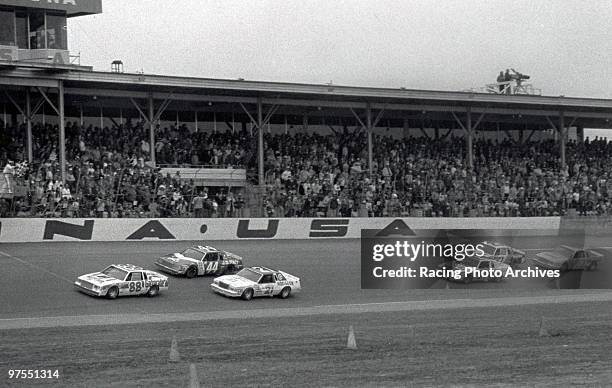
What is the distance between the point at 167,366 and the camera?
1755 centimetres

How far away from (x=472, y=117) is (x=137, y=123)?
21255 millimetres

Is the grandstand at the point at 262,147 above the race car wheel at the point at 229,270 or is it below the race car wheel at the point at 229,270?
above

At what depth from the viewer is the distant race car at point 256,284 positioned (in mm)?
28750

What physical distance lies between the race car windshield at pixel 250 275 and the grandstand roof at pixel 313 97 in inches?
543

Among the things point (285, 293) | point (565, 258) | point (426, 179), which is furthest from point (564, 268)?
point (285, 293)

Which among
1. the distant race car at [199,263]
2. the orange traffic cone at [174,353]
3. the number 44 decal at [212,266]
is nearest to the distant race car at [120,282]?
the distant race car at [199,263]

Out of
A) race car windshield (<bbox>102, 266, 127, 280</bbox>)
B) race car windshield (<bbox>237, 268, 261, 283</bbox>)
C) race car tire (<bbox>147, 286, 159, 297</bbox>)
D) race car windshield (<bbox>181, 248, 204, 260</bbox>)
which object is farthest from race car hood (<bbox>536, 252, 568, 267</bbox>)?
race car windshield (<bbox>102, 266, 127, 280</bbox>)

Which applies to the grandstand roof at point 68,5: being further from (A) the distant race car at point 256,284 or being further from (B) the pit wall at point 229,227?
(A) the distant race car at point 256,284

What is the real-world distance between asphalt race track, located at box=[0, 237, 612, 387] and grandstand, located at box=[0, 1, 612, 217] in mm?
3511

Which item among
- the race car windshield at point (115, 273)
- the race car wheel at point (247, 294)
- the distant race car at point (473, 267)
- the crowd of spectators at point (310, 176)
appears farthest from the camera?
the crowd of spectators at point (310, 176)

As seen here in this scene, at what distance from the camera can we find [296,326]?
23859 mm

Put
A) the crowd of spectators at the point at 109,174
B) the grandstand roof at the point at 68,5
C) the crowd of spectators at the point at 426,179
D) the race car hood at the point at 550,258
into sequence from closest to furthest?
the crowd of spectators at the point at 109,174 < the race car hood at the point at 550,258 < the grandstand roof at the point at 68,5 < the crowd of spectators at the point at 426,179

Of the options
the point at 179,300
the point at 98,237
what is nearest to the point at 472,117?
the point at 98,237

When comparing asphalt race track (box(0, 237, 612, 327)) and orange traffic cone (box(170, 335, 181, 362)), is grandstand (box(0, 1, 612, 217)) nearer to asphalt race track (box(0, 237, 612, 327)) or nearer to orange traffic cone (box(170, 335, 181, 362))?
asphalt race track (box(0, 237, 612, 327))
